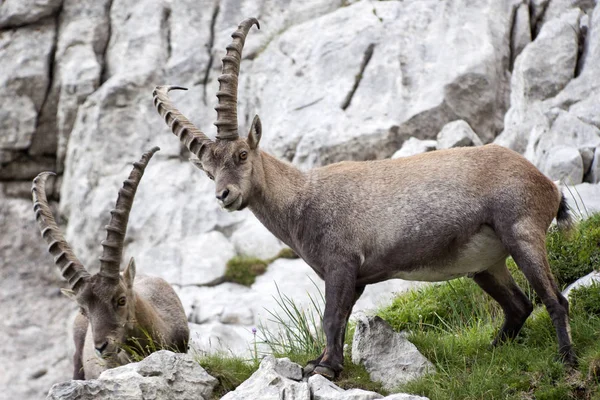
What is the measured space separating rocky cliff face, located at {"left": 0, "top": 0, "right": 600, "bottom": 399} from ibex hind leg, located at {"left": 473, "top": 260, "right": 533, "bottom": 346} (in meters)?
5.64

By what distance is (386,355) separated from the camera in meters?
7.99

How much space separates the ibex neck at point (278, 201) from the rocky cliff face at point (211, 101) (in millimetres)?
6092

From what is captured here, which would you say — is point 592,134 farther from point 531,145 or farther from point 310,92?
point 310,92

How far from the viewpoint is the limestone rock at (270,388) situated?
21.9ft

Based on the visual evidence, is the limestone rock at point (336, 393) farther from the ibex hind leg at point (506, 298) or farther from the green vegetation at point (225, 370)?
the ibex hind leg at point (506, 298)

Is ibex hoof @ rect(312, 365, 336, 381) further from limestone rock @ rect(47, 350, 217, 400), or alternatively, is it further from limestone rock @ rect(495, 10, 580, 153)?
limestone rock @ rect(495, 10, 580, 153)

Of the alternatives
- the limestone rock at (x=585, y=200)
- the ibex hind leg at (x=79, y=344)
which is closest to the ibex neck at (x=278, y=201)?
the ibex hind leg at (x=79, y=344)

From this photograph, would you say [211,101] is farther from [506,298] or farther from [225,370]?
[506,298]

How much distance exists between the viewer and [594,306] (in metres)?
8.53

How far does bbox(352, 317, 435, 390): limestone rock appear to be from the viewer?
775 centimetres

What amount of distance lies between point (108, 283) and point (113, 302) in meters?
0.25

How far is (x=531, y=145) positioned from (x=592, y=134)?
3.44ft

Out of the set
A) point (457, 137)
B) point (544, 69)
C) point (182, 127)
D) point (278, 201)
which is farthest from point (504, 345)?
point (544, 69)

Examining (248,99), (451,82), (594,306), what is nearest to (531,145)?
(451,82)
